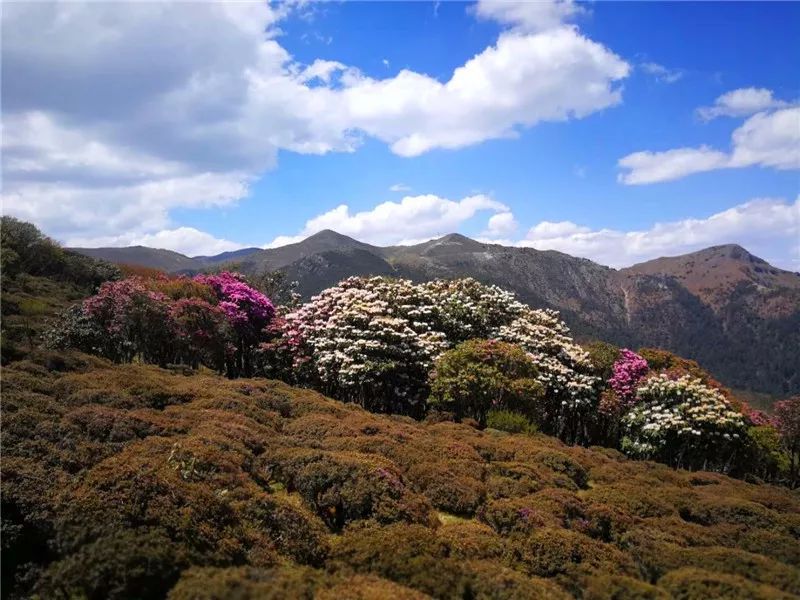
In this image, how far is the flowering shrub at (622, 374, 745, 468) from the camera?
95.2 feet

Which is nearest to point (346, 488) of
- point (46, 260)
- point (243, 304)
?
point (243, 304)

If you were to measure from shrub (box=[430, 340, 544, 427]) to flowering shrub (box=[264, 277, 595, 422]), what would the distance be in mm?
1922

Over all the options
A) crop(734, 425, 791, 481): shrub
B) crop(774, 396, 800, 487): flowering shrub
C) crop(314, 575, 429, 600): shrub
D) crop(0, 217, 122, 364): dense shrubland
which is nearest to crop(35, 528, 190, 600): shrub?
crop(314, 575, 429, 600): shrub

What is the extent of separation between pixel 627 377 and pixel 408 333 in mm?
14654

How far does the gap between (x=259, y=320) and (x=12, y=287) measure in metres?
15.1

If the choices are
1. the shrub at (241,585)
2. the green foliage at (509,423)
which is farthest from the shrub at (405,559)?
the green foliage at (509,423)

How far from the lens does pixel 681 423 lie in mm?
28797

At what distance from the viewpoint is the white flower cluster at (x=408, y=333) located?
3008cm

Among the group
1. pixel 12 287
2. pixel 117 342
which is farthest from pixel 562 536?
pixel 12 287

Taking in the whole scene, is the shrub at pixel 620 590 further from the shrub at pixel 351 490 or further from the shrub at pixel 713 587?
the shrub at pixel 351 490

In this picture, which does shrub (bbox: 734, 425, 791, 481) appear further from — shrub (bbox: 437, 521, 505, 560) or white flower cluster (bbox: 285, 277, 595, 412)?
shrub (bbox: 437, 521, 505, 560)

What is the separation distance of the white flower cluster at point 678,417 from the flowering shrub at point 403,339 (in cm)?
330

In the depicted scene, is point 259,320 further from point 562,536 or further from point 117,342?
point 562,536

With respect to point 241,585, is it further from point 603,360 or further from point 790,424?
point 790,424
